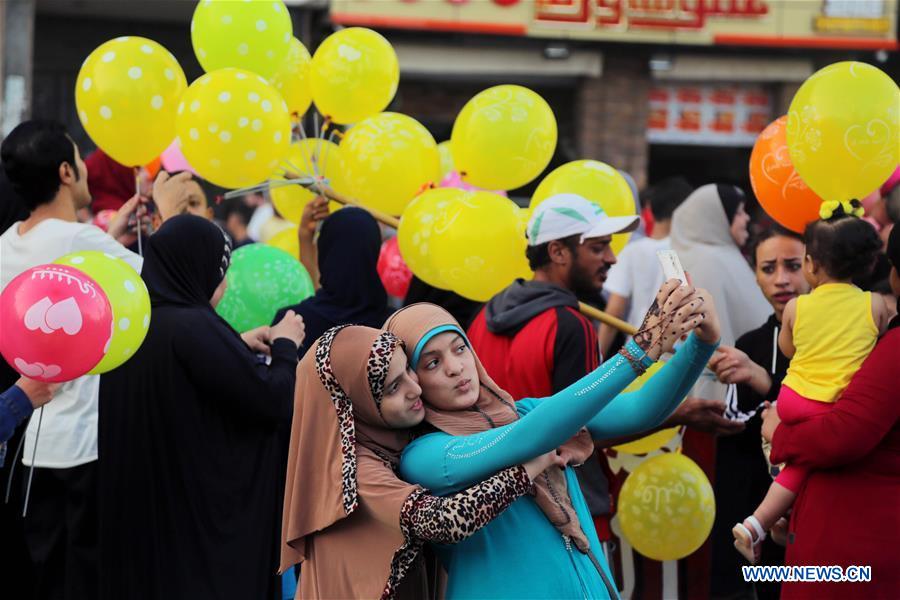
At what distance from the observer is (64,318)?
11.9ft

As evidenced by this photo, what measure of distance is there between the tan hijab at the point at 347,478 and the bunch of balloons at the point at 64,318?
0.85 meters

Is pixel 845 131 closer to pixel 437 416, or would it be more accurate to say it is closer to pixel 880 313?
pixel 880 313

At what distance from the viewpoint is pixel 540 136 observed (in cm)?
525

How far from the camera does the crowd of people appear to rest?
302 centimetres

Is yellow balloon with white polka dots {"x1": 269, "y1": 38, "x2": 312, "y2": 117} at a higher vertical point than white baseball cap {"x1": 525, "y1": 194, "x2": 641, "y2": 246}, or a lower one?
higher

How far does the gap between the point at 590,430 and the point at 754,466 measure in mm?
2064

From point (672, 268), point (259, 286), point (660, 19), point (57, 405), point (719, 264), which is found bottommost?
point (57, 405)

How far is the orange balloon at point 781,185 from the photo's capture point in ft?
14.6

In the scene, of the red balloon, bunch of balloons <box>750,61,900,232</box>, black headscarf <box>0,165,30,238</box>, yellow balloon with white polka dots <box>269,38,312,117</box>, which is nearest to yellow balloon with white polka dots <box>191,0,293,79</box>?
yellow balloon with white polka dots <box>269,38,312,117</box>

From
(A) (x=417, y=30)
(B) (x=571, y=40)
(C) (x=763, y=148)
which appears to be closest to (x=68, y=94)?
(A) (x=417, y=30)

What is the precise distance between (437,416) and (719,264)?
10.0 ft

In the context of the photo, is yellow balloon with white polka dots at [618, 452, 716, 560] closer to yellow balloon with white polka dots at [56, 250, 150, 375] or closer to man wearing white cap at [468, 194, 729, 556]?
man wearing white cap at [468, 194, 729, 556]

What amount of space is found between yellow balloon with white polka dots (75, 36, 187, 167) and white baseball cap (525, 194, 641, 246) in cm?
158

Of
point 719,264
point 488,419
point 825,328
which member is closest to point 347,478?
point 488,419
